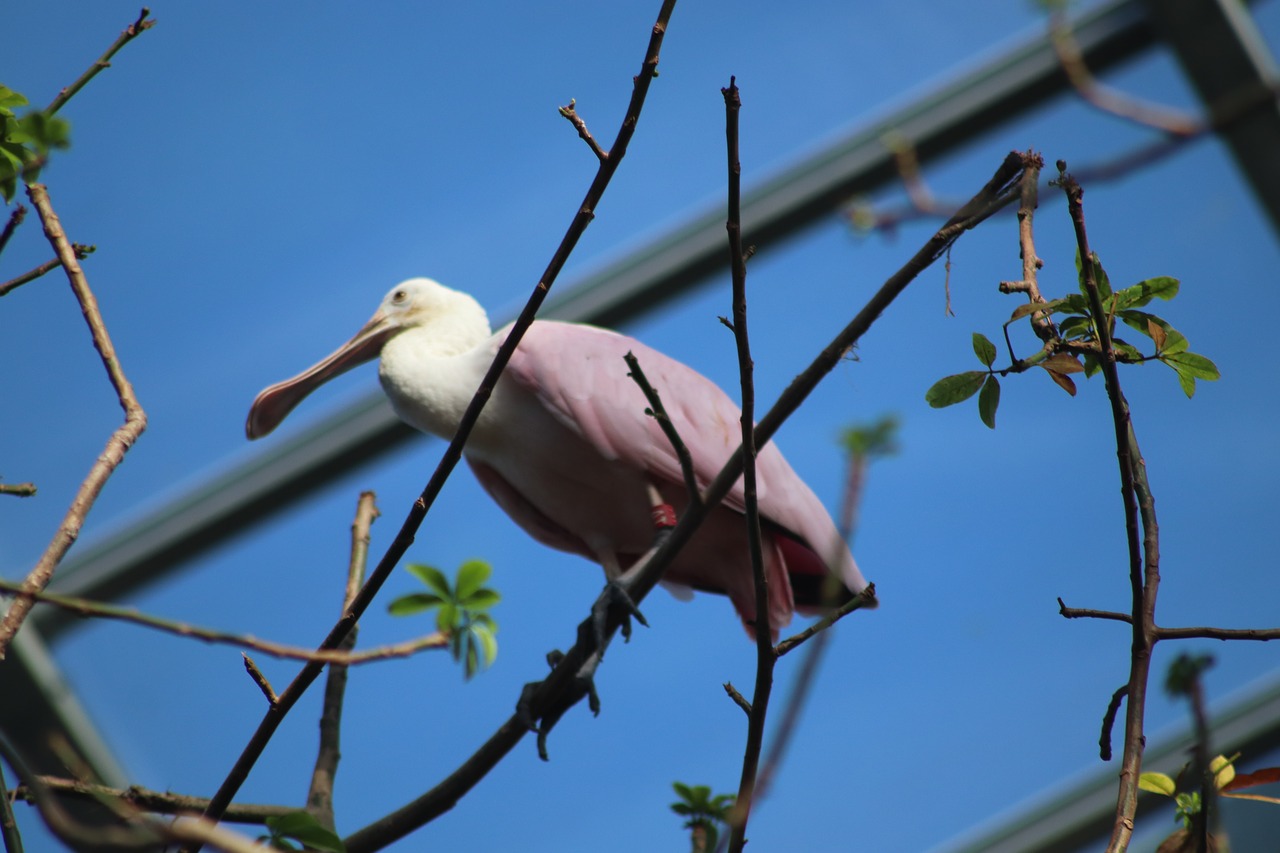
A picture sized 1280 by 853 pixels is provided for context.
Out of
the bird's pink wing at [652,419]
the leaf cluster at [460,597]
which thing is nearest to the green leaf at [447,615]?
the leaf cluster at [460,597]

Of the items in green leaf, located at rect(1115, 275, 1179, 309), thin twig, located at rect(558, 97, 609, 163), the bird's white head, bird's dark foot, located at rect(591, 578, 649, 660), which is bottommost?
green leaf, located at rect(1115, 275, 1179, 309)

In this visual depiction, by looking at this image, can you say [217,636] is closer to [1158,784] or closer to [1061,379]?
[1061,379]

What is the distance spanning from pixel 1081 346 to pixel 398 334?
1902 mm

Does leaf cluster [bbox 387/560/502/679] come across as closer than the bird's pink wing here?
Yes

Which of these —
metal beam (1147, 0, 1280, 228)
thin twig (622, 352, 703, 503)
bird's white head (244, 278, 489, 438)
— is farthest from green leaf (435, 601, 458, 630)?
metal beam (1147, 0, 1280, 228)

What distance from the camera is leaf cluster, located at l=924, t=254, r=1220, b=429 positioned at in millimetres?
1221

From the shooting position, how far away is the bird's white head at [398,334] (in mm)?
2764

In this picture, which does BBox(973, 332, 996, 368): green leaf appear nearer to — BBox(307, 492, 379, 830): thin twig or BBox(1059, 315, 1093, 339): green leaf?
BBox(1059, 315, 1093, 339): green leaf

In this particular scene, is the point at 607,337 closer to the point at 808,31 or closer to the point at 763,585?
the point at 763,585

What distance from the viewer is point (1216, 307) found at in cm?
430

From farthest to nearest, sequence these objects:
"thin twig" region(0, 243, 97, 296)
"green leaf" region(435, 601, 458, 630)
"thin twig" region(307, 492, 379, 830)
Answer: "thin twig" region(307, 492, 379, 830)
"green leaf" region(435, 601, 458, 630)
"thin twig" region(0, 243, 97, 296)

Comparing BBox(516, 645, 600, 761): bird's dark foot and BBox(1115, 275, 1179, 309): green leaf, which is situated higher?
BBox(516, 645, 600, 761): bird's dark foot

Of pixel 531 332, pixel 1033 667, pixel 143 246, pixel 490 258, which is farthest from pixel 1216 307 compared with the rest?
pixel 143 246

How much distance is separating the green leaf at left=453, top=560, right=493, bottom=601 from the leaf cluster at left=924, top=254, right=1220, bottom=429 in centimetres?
51
